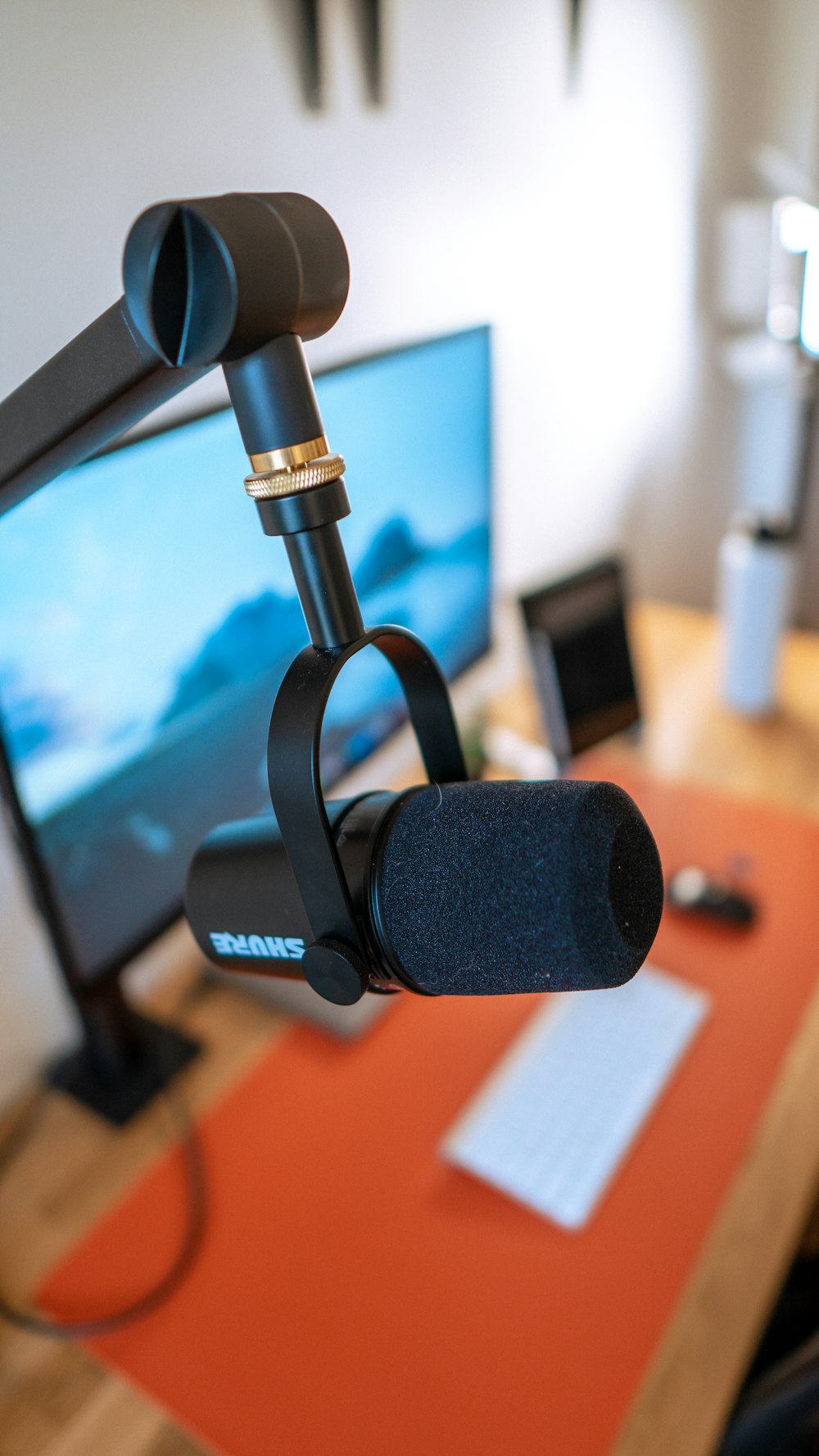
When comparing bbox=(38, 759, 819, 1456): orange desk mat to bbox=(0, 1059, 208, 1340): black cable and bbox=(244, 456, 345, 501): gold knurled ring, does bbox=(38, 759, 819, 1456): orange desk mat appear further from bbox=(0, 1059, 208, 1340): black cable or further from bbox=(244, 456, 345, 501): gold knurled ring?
bbox=(244, 456, 345, 501): gold knurled ring

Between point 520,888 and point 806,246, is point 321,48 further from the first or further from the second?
point 806,246

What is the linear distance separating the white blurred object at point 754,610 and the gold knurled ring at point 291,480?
1194mm

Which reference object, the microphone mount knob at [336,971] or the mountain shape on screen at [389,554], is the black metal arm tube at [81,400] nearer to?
the microphone mount knob at [336,971]

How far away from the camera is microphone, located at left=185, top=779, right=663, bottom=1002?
0.27 metres

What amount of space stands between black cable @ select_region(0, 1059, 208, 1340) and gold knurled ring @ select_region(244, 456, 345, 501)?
2.30 ft

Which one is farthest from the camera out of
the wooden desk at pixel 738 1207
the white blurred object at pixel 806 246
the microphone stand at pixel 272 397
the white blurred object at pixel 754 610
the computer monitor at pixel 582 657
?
the white blurred object at pixel 806 246

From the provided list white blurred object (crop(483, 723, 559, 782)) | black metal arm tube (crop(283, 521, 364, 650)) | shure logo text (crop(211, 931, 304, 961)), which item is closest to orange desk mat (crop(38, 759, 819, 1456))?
white blurred object (crop(483, 723, 559, 782))

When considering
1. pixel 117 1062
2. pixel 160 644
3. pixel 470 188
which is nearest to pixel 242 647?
pixel 160 644

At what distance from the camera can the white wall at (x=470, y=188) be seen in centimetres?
72

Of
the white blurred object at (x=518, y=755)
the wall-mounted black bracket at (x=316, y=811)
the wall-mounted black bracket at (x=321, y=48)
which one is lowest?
the white blurred object at (x=518, y=755)

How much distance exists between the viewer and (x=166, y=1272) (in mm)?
760

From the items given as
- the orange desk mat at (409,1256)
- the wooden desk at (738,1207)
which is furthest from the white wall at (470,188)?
the wooden desk at (738,1207)

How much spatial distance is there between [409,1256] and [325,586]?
65 centimetres

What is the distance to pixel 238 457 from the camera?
Result: 80 centimetres
